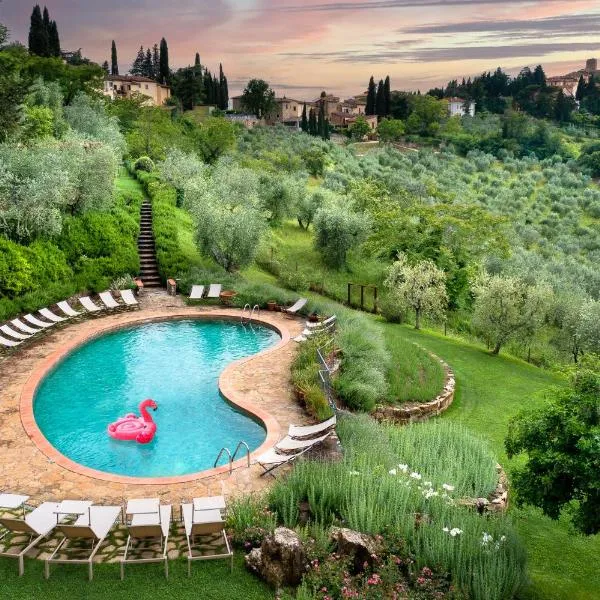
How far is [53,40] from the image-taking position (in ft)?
247

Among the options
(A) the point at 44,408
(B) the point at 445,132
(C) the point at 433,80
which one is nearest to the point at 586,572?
(A) the point at 44,408

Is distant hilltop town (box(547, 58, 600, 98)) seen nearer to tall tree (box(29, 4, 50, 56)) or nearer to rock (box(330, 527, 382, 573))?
tall tree (box(29, 4, 50, 56))

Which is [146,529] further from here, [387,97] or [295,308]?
[387,97]

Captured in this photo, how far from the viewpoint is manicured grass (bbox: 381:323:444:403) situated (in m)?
17.0

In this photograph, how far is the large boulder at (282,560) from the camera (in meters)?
8.45

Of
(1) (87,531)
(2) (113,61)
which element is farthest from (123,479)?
(2) (113,61)

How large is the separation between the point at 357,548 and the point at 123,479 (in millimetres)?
4949

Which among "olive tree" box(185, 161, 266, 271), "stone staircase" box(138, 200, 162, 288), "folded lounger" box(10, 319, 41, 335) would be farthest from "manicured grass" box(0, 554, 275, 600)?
"olive tree" box(185, 161, 266, 271)

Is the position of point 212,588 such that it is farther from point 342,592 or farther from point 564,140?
point 564,140

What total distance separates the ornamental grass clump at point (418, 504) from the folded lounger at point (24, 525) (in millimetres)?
3477

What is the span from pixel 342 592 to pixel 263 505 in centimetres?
222

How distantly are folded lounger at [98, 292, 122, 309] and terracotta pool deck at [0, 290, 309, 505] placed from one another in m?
0.78

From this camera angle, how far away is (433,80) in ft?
475

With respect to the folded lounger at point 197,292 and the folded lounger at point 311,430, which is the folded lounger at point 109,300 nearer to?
the folded lounger at point 197,292
